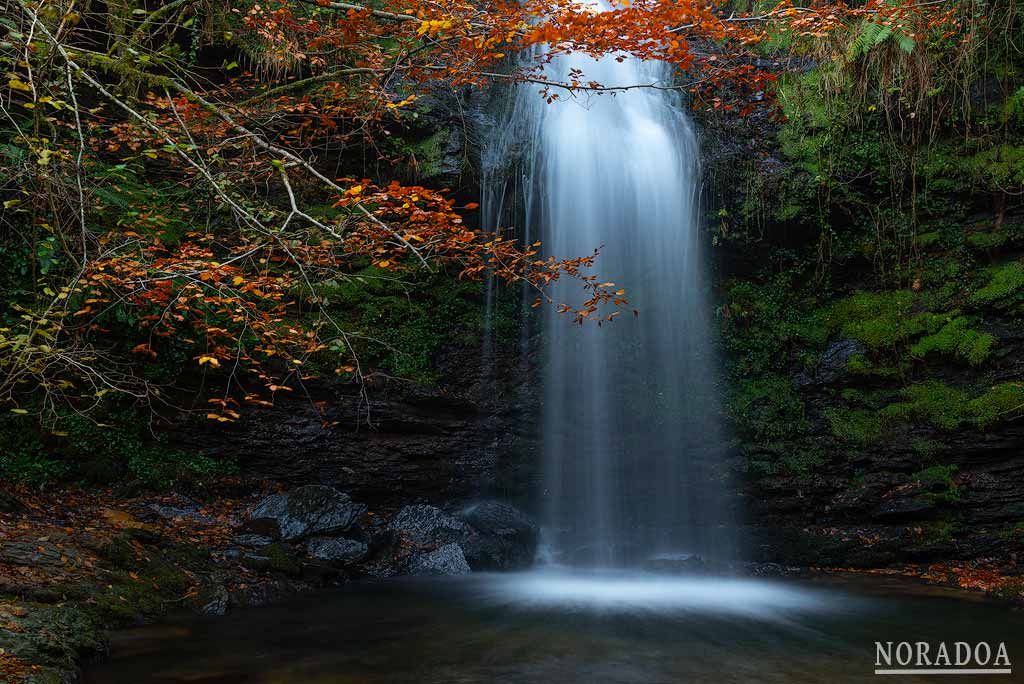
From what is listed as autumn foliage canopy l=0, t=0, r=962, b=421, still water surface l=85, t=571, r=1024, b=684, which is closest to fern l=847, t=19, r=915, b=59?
autumn foliage canopy l=0, t=0, r=962, b=421

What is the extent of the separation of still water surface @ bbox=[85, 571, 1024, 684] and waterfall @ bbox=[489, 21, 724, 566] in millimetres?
2011

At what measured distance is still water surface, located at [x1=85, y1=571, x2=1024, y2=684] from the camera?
4.13m

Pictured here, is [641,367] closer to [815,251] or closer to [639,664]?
[815,251]

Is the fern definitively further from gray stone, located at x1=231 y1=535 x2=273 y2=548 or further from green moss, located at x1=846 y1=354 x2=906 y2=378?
gray stone, located at x1=231 y1=535 x2=273 y2=548

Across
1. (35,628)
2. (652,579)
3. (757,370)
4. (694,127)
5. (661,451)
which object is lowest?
(652,579)

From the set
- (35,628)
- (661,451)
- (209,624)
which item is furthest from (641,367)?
(35,628)

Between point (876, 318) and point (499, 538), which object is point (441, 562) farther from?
point (876, 318)

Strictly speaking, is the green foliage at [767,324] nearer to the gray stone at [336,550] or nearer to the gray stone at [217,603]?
the gray stone at [336,550]

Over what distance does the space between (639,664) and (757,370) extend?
6065mm

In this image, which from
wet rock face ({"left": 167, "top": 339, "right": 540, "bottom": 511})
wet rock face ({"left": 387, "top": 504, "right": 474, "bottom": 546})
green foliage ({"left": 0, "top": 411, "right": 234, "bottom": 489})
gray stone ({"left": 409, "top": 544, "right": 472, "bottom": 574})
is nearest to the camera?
green foliage ({"left": 0, "top": 411, "right": 234, "bottom": 489})

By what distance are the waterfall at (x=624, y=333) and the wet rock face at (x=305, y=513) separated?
116 inches

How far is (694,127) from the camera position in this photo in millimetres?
10234

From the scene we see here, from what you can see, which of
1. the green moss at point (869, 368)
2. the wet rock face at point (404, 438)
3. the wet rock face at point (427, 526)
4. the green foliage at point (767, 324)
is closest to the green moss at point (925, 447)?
the green moss at point (869, 368)

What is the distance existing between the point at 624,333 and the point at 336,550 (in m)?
5.17
